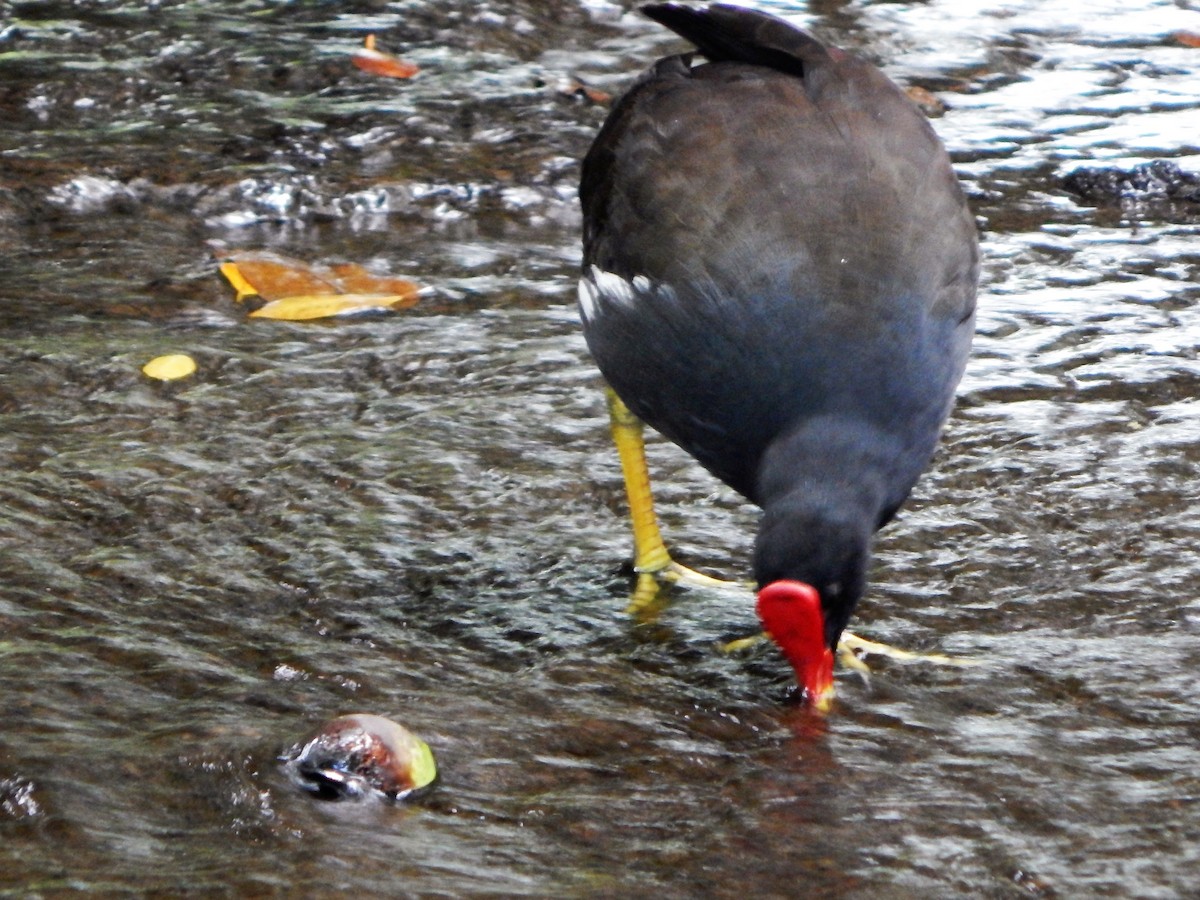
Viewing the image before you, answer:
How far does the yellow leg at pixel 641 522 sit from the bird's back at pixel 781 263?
0.57 ft

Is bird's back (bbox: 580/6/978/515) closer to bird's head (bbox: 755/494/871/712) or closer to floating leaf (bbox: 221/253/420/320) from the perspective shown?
bird's head (bbox: 755/494/871/712)

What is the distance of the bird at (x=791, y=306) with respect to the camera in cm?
282

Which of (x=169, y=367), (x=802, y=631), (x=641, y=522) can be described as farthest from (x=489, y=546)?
(x=169, y=367)

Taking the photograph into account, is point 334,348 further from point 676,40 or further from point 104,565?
point 676,40

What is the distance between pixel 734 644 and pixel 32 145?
3709 millimetres

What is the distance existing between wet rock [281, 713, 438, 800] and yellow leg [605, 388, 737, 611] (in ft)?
3.31

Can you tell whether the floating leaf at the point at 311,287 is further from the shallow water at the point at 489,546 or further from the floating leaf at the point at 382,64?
the floating leaf at the point at 382,64

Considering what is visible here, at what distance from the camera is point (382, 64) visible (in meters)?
6.76

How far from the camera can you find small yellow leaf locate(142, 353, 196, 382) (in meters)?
4.21

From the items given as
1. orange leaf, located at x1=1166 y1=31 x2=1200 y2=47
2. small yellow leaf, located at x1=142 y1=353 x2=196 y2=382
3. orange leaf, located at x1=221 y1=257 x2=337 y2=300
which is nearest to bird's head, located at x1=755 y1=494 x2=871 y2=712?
small yellow leaf, located at x1=142 y1=353 x2=196 y2=382

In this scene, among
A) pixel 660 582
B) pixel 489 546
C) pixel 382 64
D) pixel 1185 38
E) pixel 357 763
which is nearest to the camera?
pixel 357 763

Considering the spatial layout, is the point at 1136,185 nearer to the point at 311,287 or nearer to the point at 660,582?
the point at 311,287

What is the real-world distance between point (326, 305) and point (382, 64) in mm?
2292

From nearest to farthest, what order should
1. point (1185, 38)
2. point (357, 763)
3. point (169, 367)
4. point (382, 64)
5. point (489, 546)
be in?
point (357, 763), point (489, 546), point (169, 367), point (382, 64), point (1185, 38)
